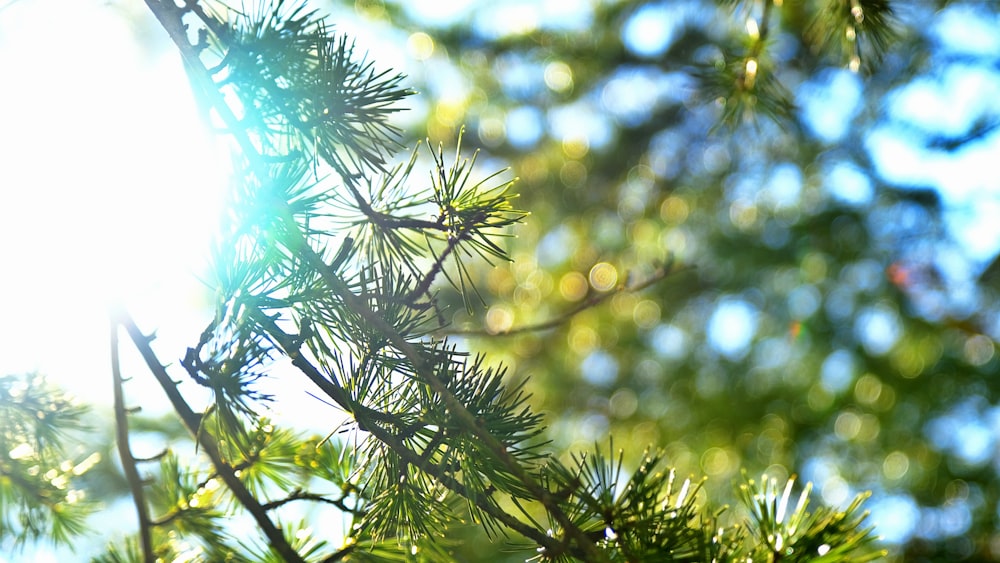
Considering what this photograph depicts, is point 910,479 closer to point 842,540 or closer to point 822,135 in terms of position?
point 822,135

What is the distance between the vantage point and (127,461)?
0.59 meters

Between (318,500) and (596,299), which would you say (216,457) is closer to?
(318,500)

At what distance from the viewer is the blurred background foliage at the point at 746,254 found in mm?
1745

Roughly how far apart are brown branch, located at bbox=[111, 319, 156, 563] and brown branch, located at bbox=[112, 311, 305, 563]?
69 mm

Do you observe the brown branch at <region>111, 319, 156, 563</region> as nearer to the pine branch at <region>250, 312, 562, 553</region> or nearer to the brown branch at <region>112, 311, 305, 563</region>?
the brown branch at <region>112, 311, 305, 563</region>

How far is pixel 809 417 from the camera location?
1.94 meters

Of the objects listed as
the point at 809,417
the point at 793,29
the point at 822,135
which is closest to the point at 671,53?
the point at 793,29

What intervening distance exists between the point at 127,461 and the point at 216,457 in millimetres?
109

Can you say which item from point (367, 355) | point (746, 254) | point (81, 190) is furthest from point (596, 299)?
point (746, 254)

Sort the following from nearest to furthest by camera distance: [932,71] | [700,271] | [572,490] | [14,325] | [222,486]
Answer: [572,490] < [222,486] < [14,325] < [932,71] < [700,271]

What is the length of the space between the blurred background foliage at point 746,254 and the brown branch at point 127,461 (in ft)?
3.99

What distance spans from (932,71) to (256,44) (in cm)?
152

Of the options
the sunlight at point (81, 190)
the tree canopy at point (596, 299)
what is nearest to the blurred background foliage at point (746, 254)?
the tree canopy at point (596, 299)

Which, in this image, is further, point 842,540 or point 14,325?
point 14,325
